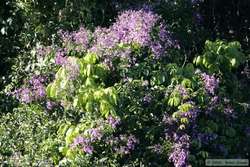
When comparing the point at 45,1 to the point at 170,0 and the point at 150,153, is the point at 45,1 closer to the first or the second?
the point at 170,0

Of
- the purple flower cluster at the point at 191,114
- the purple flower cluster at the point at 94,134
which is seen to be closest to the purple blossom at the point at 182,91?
the purple flower cluster at the point at 191,114

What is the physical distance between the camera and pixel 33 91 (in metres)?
4.70

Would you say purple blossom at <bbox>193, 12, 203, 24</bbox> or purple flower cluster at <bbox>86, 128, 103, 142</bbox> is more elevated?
purple blossom at <bbox>193, 12, 203, 24</bbox>

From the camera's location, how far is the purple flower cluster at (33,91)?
15.2 ft

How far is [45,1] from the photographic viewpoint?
5.76 metres

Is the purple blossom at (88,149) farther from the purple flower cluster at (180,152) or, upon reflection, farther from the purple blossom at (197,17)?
the purple blossom at (197,17)

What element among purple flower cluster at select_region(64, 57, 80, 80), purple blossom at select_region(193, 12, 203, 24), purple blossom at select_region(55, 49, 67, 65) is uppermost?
purple blossom at select_region(193, 12, 203, 24)

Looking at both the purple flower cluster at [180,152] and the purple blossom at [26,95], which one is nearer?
the purple flower cluster at [180,152]

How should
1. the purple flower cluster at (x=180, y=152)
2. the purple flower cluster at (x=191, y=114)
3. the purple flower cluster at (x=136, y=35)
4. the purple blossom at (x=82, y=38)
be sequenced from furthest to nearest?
the purple blossom at (x=82, y=38)
the purple flower cluster at (x=136, y=35)
the purple flower cluster at (x=191, y=114)
the purple flower cluster at (x=180, y=152)

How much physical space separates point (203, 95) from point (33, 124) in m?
1.30

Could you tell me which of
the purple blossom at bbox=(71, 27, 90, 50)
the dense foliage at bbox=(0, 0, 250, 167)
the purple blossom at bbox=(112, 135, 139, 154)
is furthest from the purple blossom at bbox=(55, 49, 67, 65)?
the purple blossom at bbox=(112, 135, 139, 154)

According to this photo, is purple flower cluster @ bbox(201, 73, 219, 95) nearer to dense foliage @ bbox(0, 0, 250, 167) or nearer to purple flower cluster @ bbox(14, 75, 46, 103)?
dense foliage @ bbox(0, 0, 250, 167)

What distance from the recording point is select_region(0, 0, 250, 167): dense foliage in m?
4.22

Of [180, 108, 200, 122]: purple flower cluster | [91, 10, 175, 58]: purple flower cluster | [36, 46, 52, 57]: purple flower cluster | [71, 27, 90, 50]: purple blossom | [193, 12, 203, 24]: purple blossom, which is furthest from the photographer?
[193, 12, 203, 24]: purple blossom
